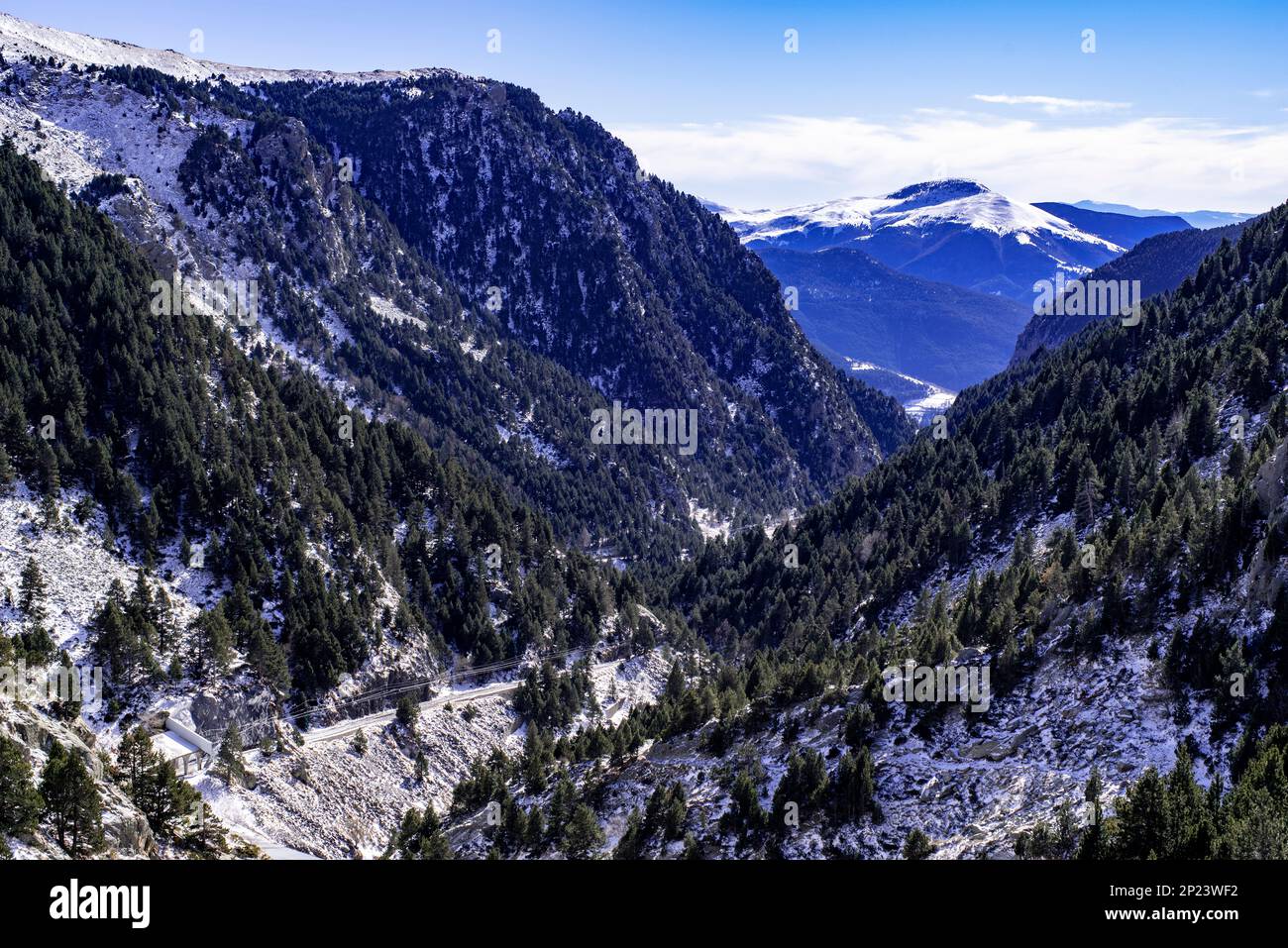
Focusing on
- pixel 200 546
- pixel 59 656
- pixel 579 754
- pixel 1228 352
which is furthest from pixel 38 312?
pixel 1228 352

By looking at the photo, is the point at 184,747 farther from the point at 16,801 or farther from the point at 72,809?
the point at 16,801

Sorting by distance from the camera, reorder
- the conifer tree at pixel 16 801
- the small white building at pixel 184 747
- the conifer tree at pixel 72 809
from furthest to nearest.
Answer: the small white building at pixel 184 747 → the conifer tree at pixel 72 809 → the conifer tree at pixel 16 801

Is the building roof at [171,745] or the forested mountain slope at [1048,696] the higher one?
the forested mountain slope at [1048,696]

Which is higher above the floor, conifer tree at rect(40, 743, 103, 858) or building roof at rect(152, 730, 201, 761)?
conifer tree at rect(40, 743, 103, 858)

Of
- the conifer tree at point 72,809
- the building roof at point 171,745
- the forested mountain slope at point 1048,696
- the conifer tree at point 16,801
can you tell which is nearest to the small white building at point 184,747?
the building roof at point 171,745

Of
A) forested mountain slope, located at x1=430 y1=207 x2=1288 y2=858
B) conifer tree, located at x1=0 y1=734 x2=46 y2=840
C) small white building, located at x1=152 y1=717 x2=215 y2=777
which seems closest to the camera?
conifer tree, located at x1=0 y1=734 x2=46 y2=840

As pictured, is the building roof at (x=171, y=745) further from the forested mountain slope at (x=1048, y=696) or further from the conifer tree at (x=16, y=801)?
the conifer tree at (x=16, y=801)

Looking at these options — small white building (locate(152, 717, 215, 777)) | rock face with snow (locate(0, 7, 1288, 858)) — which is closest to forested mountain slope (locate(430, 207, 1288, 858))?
rock face with snow (locate(0, 7, 1288, 858))

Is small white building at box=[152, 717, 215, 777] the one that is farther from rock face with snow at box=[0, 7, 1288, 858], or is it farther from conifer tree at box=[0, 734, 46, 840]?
conifer tree at box=[0, 734, 46, 840]

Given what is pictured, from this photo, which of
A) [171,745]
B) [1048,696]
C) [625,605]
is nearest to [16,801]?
[171,745]
